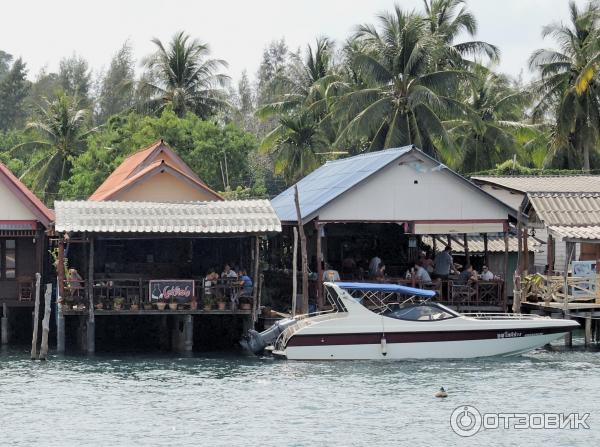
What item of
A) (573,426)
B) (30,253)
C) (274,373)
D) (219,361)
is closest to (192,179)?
(30,253)

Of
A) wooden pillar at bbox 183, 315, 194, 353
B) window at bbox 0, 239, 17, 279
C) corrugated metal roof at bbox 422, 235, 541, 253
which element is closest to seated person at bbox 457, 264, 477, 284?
corrugated metal roof at bbox 422, 235, 541, 253

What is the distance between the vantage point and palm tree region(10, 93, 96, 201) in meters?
64.8

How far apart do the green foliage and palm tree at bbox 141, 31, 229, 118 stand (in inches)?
71.3

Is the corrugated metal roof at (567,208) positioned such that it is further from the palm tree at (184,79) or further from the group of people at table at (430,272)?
the palm tree at (184,79)

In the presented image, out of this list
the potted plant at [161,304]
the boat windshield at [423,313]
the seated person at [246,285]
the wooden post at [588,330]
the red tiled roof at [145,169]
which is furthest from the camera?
the red tiled roof at [145,169]

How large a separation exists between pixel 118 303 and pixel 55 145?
31012 mm

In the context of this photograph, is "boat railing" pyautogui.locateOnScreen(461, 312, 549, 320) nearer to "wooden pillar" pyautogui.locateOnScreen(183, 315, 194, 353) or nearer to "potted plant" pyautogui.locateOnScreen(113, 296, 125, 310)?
"wooden pillar" pyautogui.locateOnScreen(183, 315, 194, 353)

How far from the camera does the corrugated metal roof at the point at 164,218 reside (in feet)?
119

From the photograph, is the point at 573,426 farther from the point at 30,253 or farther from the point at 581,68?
the point at 581,68

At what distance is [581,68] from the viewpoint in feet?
193

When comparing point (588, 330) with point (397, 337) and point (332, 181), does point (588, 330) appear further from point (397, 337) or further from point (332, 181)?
point (332, 181)

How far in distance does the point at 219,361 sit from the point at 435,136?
782 inches

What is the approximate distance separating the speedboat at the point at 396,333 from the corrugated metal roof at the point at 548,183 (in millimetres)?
9180
